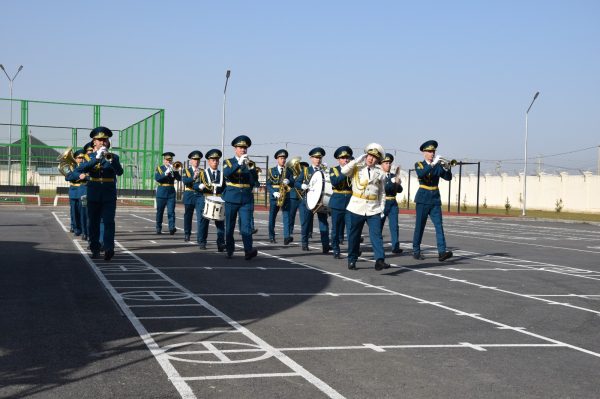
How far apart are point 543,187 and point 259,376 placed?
2454 inches

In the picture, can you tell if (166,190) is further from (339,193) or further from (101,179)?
(339,193)

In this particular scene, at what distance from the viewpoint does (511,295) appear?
11352mm

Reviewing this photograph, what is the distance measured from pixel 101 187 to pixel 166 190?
25.6 feet

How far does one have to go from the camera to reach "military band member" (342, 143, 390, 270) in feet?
45.8

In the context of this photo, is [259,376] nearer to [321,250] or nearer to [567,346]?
[567,346]

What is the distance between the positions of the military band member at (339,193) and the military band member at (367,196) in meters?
1.04

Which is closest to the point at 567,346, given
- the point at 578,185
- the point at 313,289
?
the point at 313,289

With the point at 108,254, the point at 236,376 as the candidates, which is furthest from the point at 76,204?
the point at 236,376

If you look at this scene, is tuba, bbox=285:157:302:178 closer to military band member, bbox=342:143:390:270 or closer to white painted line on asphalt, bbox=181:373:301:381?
military band member, bbox=342:143:390:270

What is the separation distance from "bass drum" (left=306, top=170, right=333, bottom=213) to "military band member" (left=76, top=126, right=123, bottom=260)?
430 centimetres

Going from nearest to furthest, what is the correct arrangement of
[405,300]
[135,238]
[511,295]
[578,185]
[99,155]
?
[405,300] < [511,295] < [99,155] < [135,238] < [578,185]

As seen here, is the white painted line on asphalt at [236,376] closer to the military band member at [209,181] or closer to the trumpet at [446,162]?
the trumpet at [446,162]

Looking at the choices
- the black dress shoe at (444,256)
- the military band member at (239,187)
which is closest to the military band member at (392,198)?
the black dress shoe at (444,256)

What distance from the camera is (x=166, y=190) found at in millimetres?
22875
